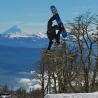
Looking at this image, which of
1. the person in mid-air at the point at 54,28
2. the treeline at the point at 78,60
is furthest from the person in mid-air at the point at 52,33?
the treeline at the point at 78,60

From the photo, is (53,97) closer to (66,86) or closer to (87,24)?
(87,24)

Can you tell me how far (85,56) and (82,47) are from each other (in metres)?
1.67

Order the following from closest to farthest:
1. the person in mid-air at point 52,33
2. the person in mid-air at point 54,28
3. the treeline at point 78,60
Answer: the person in mid-air at point 54,28 → the person in mid-air at point 52,33 → the treeline at point 78,60

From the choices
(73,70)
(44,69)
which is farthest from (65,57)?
(44,69)

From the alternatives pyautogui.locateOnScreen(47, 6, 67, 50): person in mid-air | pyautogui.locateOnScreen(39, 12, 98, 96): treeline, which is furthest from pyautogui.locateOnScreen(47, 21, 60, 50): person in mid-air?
pyautogui.locateOnScreen(39, 12, 98, 96): treeline

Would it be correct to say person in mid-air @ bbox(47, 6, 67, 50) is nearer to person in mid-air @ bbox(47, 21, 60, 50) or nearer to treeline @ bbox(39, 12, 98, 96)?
person in mid-air @ bbox(47, 21, 60, 50)

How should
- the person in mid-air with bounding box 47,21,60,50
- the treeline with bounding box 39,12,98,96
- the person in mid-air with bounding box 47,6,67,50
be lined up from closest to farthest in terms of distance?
the person in mid-air with bounding box 47,6,67,50 < the person in mid-air with bounding box 47,21,60,50 < the treeline with bounding box 39,12,98,96

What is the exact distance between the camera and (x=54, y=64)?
143 ft

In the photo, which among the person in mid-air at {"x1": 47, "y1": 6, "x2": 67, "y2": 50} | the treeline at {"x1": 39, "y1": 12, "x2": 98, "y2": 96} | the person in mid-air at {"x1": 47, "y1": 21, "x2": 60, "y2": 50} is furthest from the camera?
the treeline at {"x1": 39, "y1": 12, "x2": 98, "y2": 96}

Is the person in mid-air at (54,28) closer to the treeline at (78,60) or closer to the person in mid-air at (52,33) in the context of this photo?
the person in mid-air at (52,33)

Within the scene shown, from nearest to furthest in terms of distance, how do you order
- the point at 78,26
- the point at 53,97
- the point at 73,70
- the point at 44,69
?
the point at 53,97 → the point at 78,26 → the point at 73,70 → the point at 44,69

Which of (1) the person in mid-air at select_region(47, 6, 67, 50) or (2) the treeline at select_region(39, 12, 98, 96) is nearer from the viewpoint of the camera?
(1) the person in mid-air at select_region(47, 6, 67, 50)

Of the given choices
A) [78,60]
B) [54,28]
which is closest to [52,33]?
[54,28]

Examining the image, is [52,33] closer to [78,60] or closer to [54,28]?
[54,28]
